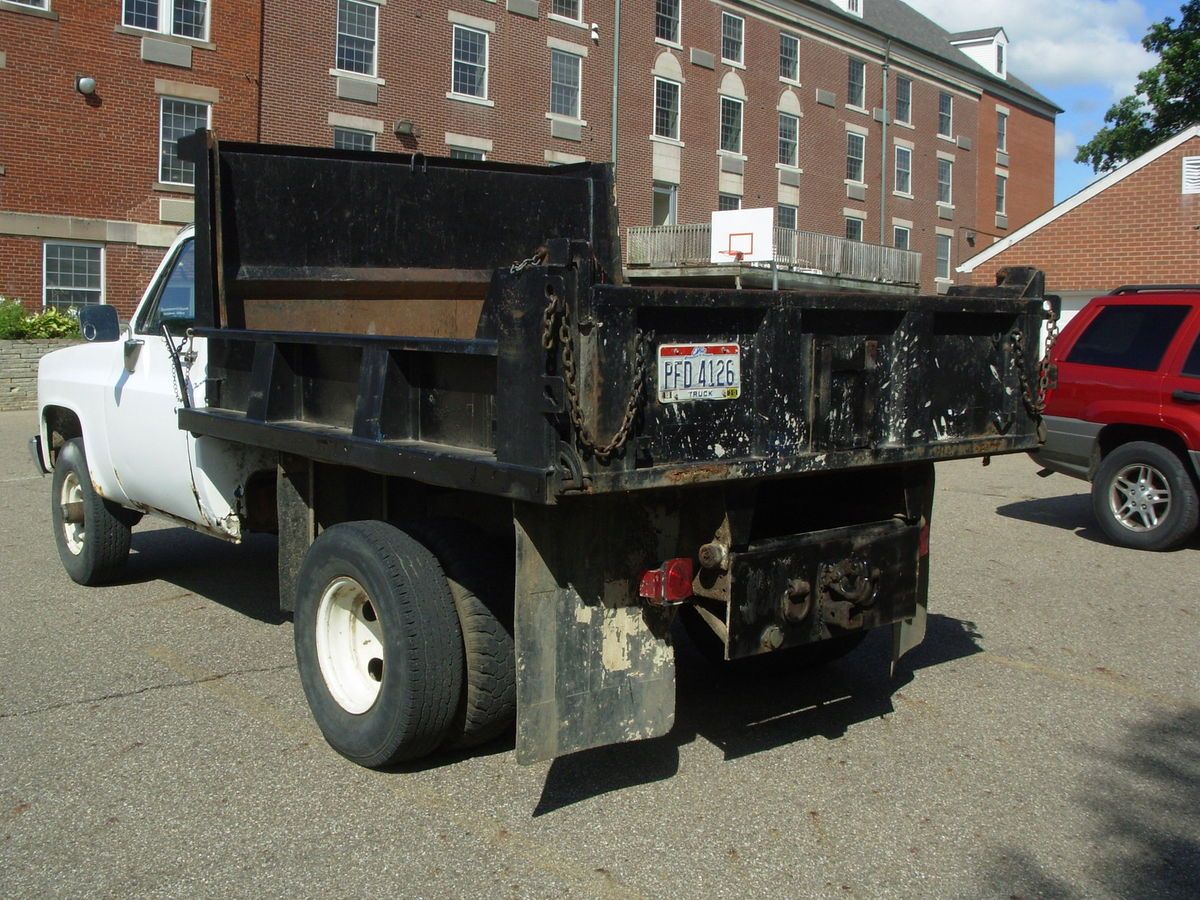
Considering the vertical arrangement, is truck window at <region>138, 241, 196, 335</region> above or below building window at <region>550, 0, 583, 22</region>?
below

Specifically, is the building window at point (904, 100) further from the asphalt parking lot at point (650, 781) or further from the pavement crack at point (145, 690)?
the pavement crack at point (145, 690)

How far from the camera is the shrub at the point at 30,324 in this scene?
21.0m

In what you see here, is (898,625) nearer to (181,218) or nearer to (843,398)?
(843,398)

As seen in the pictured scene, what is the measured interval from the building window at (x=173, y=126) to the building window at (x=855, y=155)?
25796 mm

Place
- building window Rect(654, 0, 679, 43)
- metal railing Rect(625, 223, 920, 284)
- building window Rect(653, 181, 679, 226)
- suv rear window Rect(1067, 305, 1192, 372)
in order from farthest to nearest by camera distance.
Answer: building window Rect(653, 181, 679, 226), building window Rect(654, 0, 679, 43), metal railing Rect(625, 223, 920, 284), suv rear window Rect(1067, 305, 1192, 372)

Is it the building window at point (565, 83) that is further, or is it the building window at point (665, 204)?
the building window at point (665, 204)

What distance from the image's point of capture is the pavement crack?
519 cm

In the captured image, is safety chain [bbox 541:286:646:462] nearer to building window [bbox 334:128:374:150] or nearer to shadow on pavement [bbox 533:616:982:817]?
shadow on pavement [bbox 533:616:982:817]

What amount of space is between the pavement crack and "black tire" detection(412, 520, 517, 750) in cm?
175

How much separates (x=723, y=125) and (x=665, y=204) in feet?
12.3

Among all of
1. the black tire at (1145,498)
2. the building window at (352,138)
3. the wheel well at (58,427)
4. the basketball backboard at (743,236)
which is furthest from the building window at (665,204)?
the wheel well at (58,427)

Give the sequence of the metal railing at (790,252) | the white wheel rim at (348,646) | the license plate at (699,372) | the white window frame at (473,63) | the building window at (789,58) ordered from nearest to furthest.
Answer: the license plate at (699,372) < the white wheel rim at (348,646) < the white window frame at (473,63) < the metal railing at (790,252) < the building window at (789,58)

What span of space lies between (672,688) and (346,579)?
51.9 inches

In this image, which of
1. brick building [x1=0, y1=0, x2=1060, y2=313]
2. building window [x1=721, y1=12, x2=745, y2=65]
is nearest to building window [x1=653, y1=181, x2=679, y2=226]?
brick building [x1=0, y1=0, x2=1060, y2=313]
